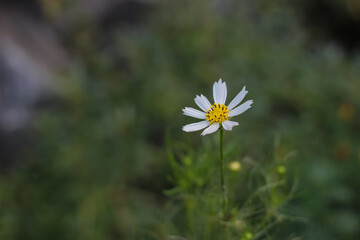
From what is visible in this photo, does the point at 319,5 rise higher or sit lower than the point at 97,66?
higher

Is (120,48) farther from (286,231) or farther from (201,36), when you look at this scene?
(286,231)

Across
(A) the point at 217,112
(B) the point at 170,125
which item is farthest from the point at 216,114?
(B) the point at 170,125

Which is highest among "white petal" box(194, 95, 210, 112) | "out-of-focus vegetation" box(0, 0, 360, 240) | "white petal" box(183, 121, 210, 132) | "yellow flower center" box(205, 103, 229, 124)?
"out-of-focus vegetation" box(0, 0, 360, 240)

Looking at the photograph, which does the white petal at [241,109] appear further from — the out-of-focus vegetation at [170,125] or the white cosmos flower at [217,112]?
the out-of-focus vegetation at [170,125]

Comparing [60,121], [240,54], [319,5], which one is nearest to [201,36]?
[240,54]

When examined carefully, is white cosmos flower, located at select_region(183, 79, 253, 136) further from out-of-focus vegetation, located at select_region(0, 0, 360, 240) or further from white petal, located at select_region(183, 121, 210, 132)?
out-of-focus vegetation, located at select_region(0, 0, 360, 240)

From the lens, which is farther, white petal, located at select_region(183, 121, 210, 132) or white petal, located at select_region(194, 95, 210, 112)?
white petal, located at select_region(194, 95, 210, 112)

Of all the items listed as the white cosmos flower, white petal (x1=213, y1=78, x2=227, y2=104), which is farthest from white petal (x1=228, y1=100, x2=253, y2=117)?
white petal (x1=213, y1=78, x2=227, y2=104)
